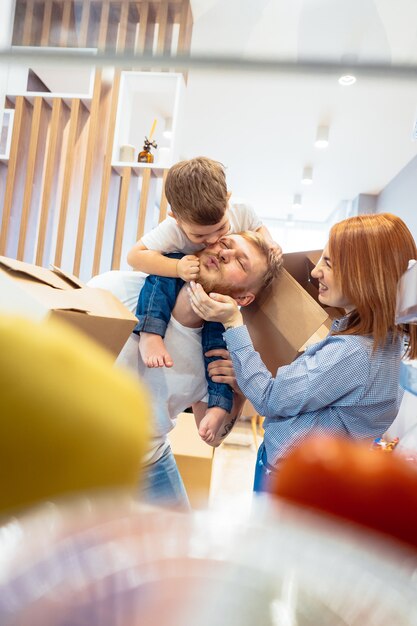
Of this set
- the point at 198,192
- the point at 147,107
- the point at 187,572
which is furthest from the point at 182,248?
the point at 147,107

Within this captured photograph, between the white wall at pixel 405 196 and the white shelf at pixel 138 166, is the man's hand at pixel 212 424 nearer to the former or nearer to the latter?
the white shelf at pixel 138 166

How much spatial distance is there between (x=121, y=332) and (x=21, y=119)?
2999 millimetres

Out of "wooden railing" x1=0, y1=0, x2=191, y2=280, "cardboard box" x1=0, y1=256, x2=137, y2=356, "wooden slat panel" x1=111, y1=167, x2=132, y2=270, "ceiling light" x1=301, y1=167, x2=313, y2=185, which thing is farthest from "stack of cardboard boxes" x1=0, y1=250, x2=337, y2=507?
"ceiling light" x1=301, y1=167, x2=313, y2=185

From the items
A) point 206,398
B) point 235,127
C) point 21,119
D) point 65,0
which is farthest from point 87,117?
point 65,0

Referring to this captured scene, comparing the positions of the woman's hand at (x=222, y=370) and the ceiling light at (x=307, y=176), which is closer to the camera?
the woman's hand at (x=222, y=370)

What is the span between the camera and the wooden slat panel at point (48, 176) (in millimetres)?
2872

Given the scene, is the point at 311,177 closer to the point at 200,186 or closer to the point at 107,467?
the point at 200,186

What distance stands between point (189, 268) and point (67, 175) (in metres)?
2.27

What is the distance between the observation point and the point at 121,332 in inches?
9.1

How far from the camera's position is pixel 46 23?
0.78 ft

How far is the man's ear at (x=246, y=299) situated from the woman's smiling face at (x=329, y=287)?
118mm

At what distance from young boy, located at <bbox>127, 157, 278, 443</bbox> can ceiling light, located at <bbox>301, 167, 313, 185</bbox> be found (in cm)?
476

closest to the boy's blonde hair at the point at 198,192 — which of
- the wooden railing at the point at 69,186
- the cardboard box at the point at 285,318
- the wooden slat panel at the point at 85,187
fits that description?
the cardboard box at the point at 285,318

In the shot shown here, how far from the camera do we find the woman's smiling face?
2.99 feet
